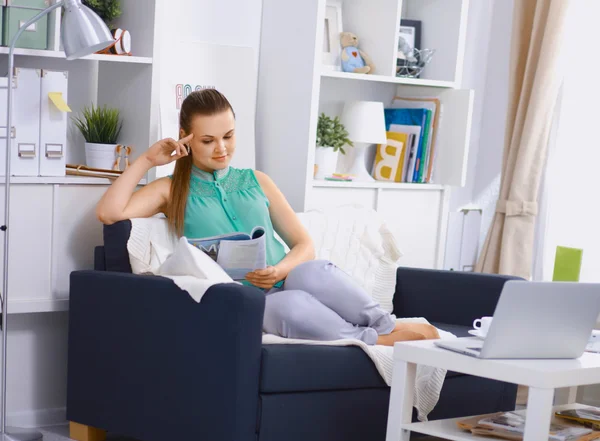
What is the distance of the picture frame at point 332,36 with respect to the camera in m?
3.81

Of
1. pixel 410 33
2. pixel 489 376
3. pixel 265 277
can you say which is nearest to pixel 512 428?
pixel 489 376

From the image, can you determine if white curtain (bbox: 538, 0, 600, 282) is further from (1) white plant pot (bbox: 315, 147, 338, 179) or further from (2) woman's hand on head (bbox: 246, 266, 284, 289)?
(2) woman's hand on head (bbox: 246, 266, 284, 289)

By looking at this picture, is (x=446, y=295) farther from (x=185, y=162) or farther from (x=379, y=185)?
(x=185, y=162)

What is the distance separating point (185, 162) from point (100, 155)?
0.33 meters

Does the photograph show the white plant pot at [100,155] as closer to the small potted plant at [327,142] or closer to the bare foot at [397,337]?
the small potted plant at [327,142]

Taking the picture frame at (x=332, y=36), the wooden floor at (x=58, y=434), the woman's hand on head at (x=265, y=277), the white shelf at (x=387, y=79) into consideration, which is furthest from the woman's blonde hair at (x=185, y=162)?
the picture frame at (x=332, y=36)

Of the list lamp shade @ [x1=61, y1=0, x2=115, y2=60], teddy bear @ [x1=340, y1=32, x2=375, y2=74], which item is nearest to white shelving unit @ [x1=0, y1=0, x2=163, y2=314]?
lamp shade @ [x1=61, y1=0, x2=115, y2=60]

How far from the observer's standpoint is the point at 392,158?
393 centimetres

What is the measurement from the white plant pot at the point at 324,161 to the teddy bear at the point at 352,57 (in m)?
0.34

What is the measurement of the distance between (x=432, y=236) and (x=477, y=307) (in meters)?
0.78

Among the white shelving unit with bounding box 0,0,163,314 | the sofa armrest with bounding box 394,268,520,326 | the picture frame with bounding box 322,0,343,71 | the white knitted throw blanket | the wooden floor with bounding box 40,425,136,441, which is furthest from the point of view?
the picture frame with bounding box 322,0,343,71

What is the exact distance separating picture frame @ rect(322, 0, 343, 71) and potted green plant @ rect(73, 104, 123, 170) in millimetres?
939

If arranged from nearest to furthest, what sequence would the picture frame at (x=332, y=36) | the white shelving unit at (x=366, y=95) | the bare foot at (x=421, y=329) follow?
1. the bare foot at (x=421, y=329)
2. the white shelving unit at (x=366, y=95)
3. the picture frame at (x=332, y=36)

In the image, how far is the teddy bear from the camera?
12.4 feet
